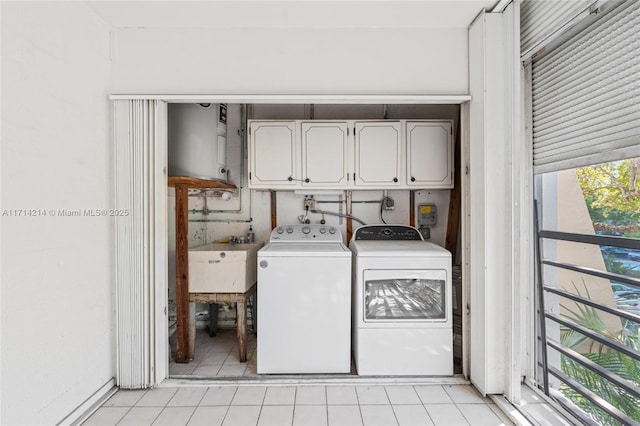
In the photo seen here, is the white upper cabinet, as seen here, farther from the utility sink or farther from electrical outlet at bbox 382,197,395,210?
the utility sink

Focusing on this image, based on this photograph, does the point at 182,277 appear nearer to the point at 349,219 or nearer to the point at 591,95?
the point at 349,219

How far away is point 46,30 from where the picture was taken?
1554 mm

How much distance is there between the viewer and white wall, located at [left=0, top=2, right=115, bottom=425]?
1375 mm

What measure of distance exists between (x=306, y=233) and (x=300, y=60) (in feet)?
4.66

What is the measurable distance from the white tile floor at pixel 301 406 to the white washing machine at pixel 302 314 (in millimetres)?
165

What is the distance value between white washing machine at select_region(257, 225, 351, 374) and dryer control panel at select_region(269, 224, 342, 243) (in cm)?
52

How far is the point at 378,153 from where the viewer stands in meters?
2.59

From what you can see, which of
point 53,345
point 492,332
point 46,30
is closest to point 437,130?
point 492,332

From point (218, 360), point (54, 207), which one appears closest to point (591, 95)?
point (54, 207)

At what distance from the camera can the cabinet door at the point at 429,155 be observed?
2.56m

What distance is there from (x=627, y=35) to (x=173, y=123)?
111 inches

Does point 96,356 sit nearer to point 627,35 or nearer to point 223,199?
point 223,199

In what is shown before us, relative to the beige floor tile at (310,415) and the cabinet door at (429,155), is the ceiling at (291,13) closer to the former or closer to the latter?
the cabinet door at (429,155)

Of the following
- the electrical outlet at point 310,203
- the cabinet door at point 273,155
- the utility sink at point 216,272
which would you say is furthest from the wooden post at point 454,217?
the utility sink at point 216,272
